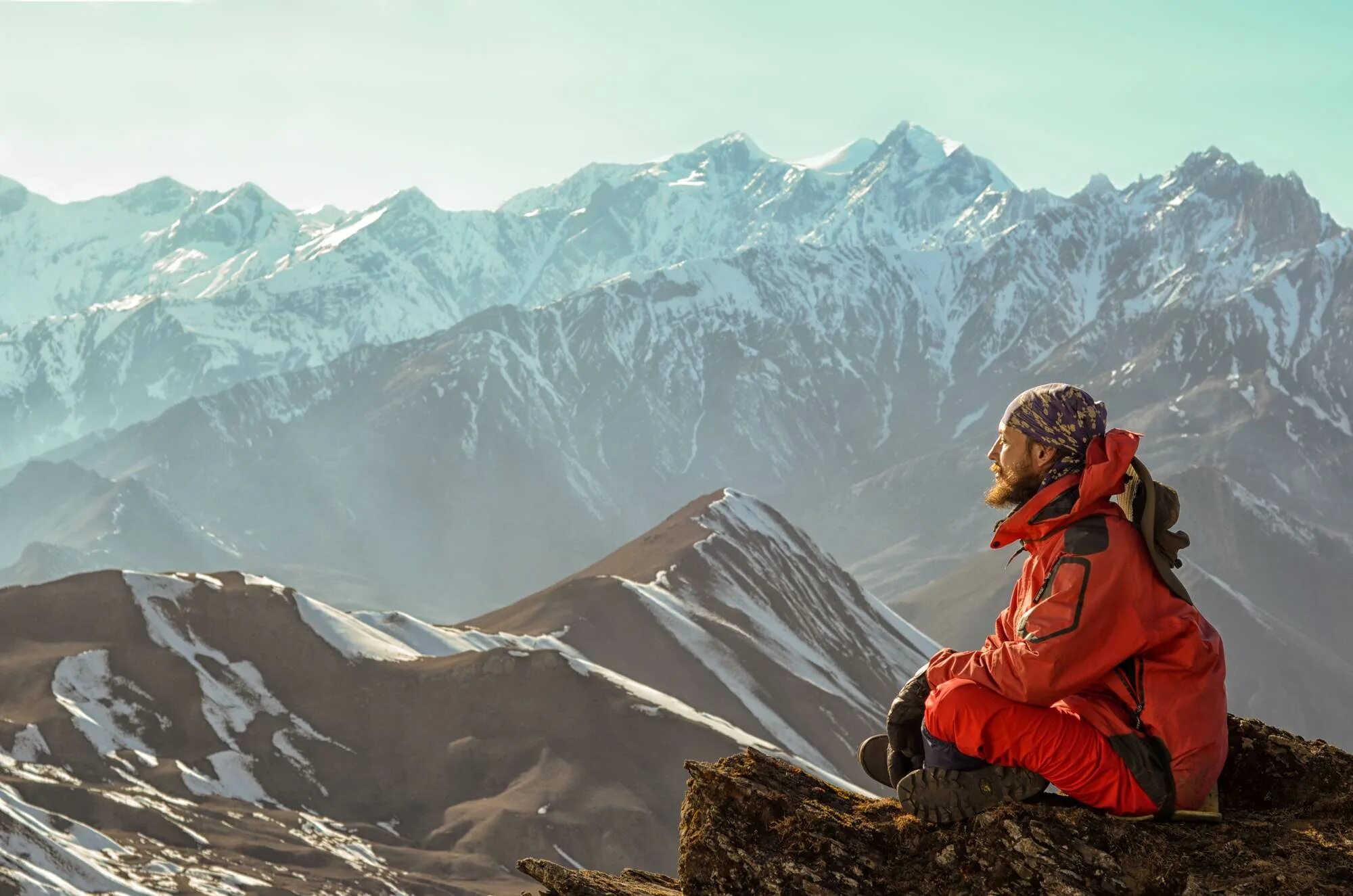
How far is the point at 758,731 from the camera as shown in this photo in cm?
8500

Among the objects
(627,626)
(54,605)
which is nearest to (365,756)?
(54,605)

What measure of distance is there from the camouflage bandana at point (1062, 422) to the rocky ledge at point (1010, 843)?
6.35ft

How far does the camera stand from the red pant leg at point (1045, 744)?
23.1 feet

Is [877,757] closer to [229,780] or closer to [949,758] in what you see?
[949,758]

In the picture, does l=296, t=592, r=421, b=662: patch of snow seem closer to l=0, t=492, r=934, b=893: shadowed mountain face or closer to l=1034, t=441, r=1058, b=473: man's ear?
l=0, t=492, r=934, b=893: shadowed mountain face

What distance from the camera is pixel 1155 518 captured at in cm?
721

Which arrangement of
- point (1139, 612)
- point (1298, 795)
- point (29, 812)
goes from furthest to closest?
point (29, 812) < point (1298, 795) < point (1139, 612)

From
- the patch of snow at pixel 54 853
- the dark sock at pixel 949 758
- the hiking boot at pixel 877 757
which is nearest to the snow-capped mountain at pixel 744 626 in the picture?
the patch of snow at pixel 54 853

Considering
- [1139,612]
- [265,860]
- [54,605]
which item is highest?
[1139,612]

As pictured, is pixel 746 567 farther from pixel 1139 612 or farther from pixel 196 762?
pixel 1139 612

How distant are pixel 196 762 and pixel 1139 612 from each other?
202 ft

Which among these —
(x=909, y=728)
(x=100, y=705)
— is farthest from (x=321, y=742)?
(x=909, y=728)

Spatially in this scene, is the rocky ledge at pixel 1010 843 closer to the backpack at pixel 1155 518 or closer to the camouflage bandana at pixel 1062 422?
the backpack at pixel 1155 518

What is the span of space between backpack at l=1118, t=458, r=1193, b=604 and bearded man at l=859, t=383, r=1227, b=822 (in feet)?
0.13
